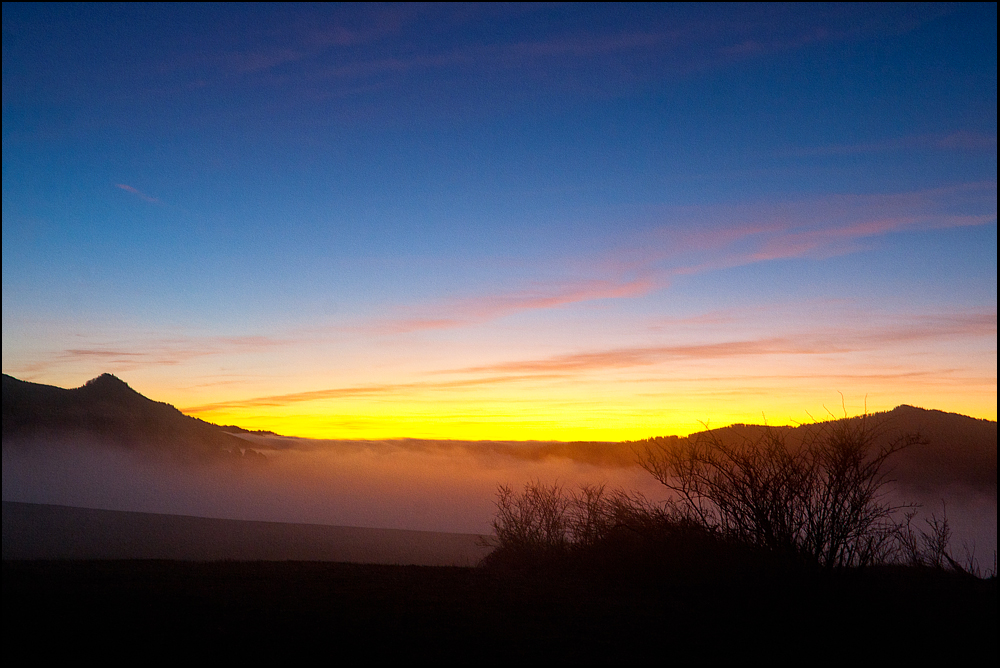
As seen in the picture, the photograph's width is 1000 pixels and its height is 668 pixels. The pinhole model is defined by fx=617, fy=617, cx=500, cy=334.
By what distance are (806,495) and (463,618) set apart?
7.14 m

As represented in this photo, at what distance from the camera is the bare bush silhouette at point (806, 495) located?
11.1m

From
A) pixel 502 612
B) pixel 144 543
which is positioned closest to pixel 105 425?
pixel 144 543

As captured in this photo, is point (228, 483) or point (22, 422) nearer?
point (22, 422)

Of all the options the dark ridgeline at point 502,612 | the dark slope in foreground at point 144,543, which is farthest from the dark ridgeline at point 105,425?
the dark ridgeline at point 502,612

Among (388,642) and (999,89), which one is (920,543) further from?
(388,642)

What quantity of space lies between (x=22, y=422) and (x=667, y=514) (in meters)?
99.1

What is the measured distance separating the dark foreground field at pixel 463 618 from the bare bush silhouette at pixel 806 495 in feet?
3.35

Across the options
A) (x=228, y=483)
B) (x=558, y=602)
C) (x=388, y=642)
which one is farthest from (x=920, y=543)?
(x=228, y=483)

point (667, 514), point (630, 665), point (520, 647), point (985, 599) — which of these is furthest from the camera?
point (667, 514)

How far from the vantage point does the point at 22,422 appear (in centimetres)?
8419

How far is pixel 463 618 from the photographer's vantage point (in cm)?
765

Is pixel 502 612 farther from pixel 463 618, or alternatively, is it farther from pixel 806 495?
pixel 806 495

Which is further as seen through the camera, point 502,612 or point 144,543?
point 144,543

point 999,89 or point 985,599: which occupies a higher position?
point 999,89
